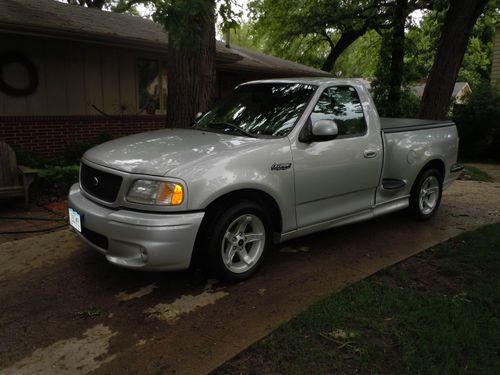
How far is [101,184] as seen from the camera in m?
3.50

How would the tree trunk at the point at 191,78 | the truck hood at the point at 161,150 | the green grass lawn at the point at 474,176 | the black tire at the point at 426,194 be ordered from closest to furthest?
the truck hood at the point at 161,150 < the black tire at the point at 426,194 < the tree trunk at the point at 191,78 < the green grass lawn at the point at 474,176

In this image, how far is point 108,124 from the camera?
1026 cm

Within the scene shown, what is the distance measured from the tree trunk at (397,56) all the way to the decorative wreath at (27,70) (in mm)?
10957

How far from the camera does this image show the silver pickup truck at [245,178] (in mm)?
3176

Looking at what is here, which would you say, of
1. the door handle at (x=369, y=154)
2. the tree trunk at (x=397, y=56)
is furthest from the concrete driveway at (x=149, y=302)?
the tree trunk at (x=397, y=56)

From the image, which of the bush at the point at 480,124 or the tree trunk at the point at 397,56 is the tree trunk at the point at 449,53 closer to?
the tree trunk at the point at 397,56

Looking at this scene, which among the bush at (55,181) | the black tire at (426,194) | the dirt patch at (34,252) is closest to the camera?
the dirt patch at (34,252)

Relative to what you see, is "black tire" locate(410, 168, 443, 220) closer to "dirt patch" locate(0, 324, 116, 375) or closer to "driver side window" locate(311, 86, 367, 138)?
"driver side window" locate(311, 86, 367, 138)

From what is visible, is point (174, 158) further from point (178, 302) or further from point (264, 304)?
point (264, 304)

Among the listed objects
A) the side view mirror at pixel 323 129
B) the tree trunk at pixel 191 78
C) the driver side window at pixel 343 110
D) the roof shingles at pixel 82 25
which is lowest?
the side view mirror at pixel 323 129

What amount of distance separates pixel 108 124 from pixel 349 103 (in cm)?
732

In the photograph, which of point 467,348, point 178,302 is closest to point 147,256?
point 178,302

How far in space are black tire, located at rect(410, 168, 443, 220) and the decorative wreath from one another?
7936mm

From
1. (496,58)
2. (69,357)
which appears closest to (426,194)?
(69,357)
